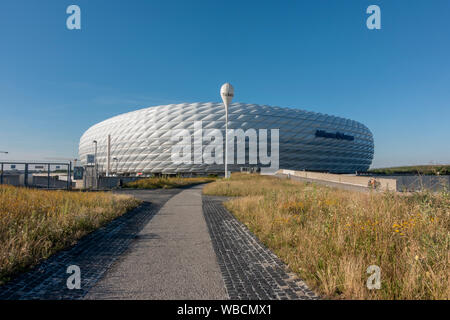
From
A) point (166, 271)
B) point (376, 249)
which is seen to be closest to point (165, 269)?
point (166, 271)

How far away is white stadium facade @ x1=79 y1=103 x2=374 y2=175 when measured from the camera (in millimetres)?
65312

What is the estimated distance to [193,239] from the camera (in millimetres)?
6289

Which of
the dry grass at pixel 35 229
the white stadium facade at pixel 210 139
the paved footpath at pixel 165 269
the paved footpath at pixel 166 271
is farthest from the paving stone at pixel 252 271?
the white stadium facade at pixel 210 139

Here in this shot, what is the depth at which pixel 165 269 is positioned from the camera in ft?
13.9

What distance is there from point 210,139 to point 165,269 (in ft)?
197

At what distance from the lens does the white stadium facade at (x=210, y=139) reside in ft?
214

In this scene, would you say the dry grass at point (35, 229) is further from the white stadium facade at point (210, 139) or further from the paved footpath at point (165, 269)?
the white stadium facade at point (210, 139)

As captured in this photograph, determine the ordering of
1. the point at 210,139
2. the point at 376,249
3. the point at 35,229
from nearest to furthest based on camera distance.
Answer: the point at 376,249
the point at 35,229
the point at 210,139

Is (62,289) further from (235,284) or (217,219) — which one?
(217,219)

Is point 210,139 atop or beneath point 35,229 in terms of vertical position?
atop

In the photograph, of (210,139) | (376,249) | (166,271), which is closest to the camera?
(376,249)

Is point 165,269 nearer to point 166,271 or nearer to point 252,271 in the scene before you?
point 166,271

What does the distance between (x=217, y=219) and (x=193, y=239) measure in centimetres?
264

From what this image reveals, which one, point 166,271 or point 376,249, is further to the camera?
point 166,271
